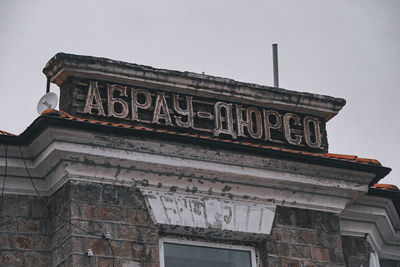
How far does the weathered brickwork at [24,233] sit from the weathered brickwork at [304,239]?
280 centimetres

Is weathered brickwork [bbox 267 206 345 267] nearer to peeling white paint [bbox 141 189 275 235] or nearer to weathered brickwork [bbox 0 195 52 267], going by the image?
peeling white paint [bbox 141 189 275 235]

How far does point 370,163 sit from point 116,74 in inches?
139

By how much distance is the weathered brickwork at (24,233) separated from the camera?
1184cm

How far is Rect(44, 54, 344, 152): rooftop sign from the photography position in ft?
42.0

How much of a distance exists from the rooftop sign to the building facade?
0.02m

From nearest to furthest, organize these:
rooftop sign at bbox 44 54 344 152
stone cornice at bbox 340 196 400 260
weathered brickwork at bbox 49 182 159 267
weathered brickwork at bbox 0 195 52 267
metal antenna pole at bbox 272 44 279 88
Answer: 1. weathered brickwork at bbox 49 182 159 267
2. weathered brickwork at bbox 0 195 52 267
3. rooftop sign at bbox 44 54 344 152
4. stone cornice at bbox 340 196 400 260
5. metal antenna pole at bbox 272 44 279 88

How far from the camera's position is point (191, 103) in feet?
43.7

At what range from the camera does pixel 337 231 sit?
43.9 ft

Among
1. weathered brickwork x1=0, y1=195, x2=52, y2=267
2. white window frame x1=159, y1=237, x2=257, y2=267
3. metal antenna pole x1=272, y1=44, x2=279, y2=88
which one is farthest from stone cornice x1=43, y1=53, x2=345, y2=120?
metal antenna pole x1=272, y1=44, x2=279, y2=88

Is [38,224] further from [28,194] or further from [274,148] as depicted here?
[274,148]

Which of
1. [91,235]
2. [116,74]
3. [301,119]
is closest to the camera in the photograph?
[91,235]

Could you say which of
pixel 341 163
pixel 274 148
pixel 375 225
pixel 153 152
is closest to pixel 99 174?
pixel 153 152

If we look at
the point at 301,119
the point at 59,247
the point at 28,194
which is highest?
the point at 301,119

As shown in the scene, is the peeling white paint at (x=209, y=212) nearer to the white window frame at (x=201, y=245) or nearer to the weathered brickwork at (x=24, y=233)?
the white window frame at (x=201, y=245)
